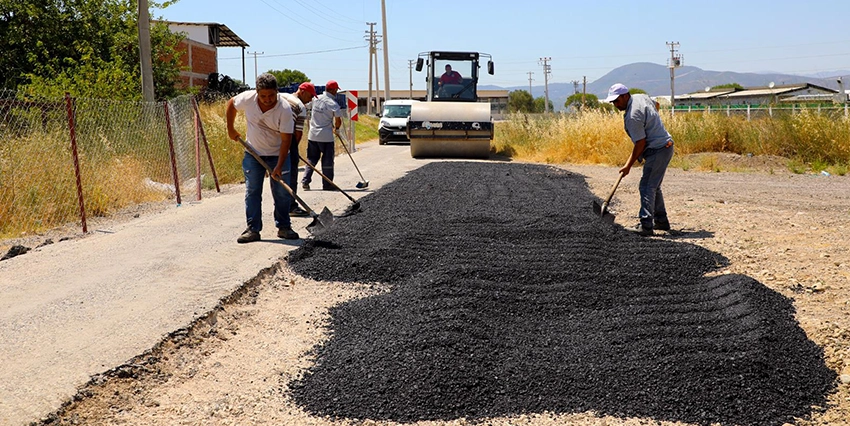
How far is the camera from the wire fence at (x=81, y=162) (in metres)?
10.0

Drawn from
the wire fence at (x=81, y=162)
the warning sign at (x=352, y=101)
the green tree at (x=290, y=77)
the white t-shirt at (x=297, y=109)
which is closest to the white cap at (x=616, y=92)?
the white t-shirt at (x=297, y=109)

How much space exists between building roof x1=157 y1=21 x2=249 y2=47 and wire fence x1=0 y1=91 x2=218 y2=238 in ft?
107

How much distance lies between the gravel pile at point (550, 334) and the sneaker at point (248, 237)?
64 cm

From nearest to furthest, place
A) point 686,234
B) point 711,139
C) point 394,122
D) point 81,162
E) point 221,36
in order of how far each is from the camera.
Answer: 1. point 686,234
2. point 81,162
3. point 711,139
4. point 394,122
5. point 221,36

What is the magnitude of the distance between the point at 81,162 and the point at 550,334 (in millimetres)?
8687

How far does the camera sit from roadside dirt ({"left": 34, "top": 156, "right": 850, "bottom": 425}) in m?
4.15

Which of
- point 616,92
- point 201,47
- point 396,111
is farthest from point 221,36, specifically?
point 616,92

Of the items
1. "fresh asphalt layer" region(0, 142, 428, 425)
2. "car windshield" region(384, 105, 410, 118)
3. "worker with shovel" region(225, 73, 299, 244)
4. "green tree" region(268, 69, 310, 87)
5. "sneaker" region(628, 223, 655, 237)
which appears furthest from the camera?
"green tree" region(268, 69, 310, 87)

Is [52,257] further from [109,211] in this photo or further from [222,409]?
[222,409]

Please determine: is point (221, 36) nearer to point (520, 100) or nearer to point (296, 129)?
point (296, 129)

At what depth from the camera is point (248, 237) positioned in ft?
27.6

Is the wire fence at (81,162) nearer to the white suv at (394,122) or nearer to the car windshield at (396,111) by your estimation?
the white suv at (394,122)

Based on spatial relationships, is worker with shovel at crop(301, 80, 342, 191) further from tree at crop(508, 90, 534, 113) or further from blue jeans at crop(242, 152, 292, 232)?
tree at crop(508, 90, 534, 113)

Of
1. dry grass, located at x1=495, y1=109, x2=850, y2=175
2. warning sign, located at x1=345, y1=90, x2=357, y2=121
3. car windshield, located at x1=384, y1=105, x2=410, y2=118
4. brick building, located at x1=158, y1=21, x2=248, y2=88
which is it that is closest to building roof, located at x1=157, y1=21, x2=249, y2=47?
brick building, located at x1=158, y1=21, x2=248, y2=88
